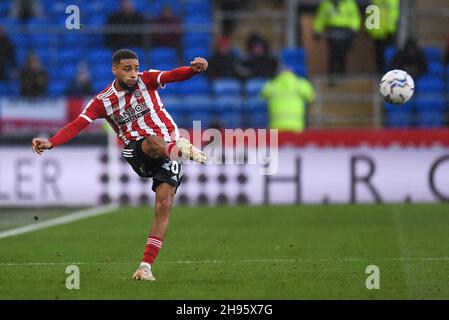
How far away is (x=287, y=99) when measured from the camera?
70.0ft

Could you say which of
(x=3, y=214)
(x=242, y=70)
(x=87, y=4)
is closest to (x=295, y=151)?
(x=242, y=70)

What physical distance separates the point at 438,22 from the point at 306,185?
6.25 meters

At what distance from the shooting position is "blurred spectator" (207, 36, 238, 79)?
22.2 meters

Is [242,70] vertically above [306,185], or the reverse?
[242,70]

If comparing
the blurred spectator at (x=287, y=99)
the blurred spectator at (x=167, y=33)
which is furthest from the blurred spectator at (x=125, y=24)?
the blurred spectator at (x=287, y=99)

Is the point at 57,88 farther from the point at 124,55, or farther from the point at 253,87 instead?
the point at 124,55

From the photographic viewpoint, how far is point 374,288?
941 cm

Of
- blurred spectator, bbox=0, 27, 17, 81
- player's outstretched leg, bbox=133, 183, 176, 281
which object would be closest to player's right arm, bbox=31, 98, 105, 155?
player's outstretched leg, bbox=133, 183, 176, 281

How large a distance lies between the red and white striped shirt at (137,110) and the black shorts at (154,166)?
11 cm

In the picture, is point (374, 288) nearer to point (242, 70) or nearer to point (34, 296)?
point (34, 296)

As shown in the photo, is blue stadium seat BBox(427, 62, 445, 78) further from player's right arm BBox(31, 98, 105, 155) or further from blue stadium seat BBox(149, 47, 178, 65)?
player's right arm BBox(31, 98, 105, 155)

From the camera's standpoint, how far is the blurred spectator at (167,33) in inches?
920

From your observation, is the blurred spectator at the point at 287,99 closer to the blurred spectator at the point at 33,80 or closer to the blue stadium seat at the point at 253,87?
the blue stadium seat at the point at 253,87

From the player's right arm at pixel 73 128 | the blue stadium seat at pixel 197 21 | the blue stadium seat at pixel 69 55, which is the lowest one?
the player's right arm at pixel 73 128
